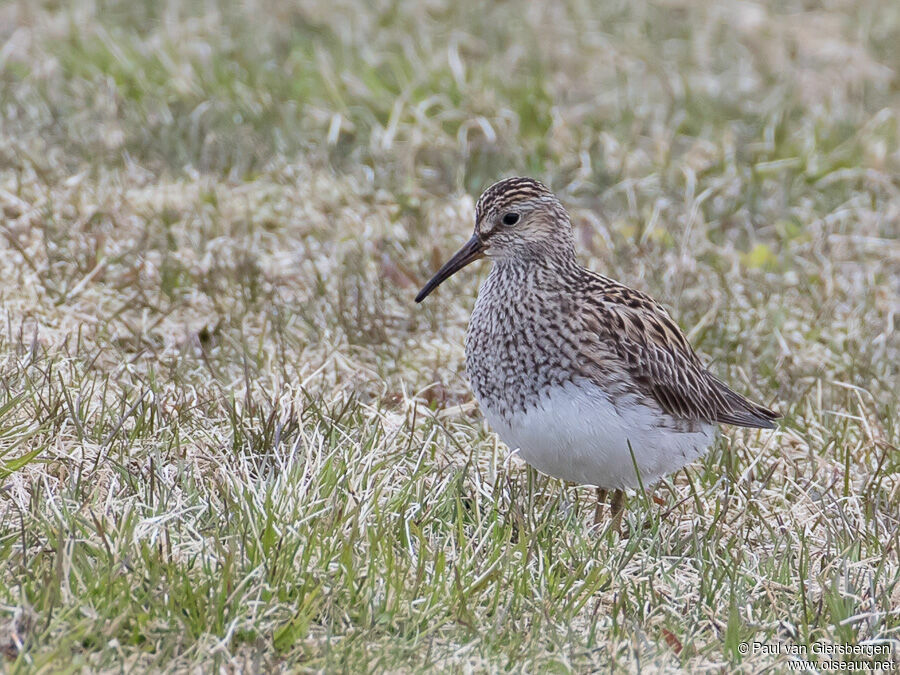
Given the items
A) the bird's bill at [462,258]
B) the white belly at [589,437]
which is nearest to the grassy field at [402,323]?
the white belly at [589,437]

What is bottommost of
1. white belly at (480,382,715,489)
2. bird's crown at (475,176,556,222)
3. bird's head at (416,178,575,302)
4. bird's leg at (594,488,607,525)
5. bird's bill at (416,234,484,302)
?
bird's leg at (594,488,607,525)

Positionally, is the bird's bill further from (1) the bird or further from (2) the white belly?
(2) the white belly

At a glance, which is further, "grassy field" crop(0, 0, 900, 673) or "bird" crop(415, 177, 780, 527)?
"bird" crop(415, 177, 780, 527)

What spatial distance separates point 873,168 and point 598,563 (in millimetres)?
5674

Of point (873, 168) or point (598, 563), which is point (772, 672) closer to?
point (598, 563)

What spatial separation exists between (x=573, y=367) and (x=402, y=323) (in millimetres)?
2223

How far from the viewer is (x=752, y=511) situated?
5438 mm

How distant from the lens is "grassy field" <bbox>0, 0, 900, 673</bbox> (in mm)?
4371

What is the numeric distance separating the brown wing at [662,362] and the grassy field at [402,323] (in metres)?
0.26

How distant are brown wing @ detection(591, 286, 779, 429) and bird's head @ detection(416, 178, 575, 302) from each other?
32 centimetres

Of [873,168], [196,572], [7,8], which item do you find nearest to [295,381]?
[196,572]

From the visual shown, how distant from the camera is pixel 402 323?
7.37 metres

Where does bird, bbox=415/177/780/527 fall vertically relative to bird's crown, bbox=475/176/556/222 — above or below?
below

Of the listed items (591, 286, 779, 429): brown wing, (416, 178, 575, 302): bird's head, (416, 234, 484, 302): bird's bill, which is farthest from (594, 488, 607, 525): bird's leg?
(416, 234, 484, 302): bird's bill
